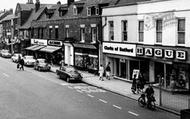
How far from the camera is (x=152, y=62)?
2808 centimetres

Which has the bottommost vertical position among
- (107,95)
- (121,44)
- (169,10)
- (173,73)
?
(107,95)

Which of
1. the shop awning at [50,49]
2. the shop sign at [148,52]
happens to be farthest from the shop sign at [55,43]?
the shop sign at [148,52]

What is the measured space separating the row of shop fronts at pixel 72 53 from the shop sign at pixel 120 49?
3.22 m

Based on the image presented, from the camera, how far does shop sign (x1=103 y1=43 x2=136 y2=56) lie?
29753mm

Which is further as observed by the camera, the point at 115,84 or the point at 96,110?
the point at 115,84

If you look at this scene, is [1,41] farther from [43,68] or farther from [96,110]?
[96,110]

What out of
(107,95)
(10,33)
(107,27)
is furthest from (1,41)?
(107,95)

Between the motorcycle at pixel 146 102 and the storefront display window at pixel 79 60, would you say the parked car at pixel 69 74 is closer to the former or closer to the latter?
the storefront display window at pixel 79 60

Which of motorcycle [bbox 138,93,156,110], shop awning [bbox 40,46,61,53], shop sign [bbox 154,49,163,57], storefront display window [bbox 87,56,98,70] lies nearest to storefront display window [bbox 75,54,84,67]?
storefront display window [bbox 87,56,98,70]

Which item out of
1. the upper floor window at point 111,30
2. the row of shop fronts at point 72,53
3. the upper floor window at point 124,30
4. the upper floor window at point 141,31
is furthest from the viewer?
the row of shop fronts at point 72,53

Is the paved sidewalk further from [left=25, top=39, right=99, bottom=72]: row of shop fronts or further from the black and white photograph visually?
[left=25, top=39, right=99, bottom=72]: row of shop fronts

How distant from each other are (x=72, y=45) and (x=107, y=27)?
401 inches

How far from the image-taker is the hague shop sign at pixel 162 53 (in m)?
23.7

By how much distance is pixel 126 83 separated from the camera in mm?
30688
